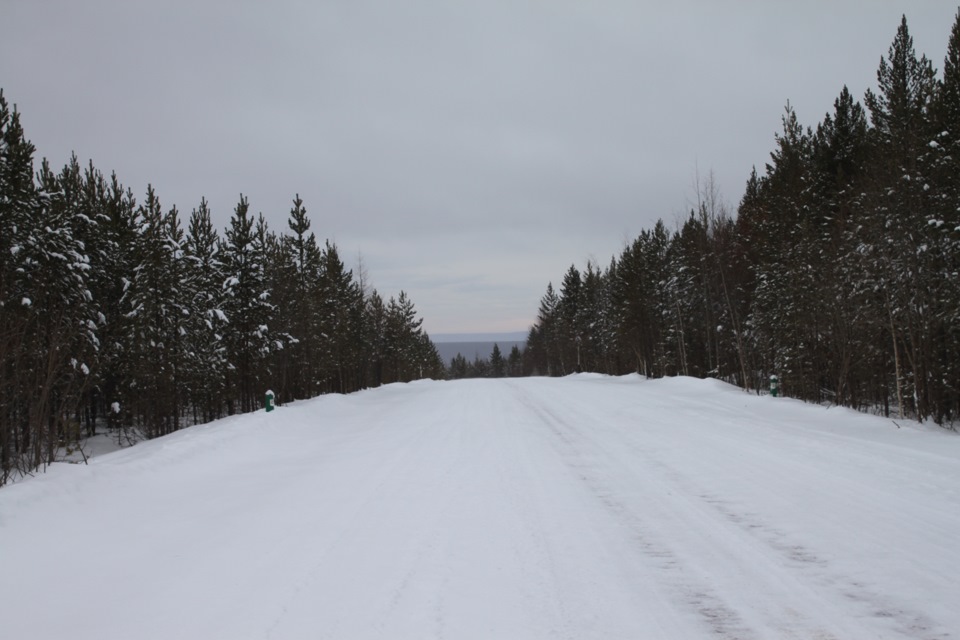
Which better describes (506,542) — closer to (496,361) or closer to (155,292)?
(155,292)

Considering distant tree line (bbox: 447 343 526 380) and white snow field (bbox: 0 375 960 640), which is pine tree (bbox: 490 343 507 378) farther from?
white snow field (bbox: 0 375 960 640)

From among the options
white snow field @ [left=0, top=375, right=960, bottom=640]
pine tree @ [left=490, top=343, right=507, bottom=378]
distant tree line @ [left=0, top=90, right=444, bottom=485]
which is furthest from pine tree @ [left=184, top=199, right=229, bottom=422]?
pine tree @ [left=490, top=343, right=507, bottom=378]

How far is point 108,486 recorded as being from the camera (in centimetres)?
737

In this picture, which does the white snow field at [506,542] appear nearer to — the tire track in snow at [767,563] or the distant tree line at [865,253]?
the tire track in snow at [767,563]

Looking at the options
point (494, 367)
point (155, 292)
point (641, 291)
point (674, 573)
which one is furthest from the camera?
point (494, 367)

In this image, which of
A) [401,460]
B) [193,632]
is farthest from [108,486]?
[193,632]

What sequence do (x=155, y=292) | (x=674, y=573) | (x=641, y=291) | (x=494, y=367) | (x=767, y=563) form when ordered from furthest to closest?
(x=494, y=367), (x=641, y=291), (x=155, y=292), (x=767, y=563), (x=674, y=573)

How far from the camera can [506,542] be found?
4.79m

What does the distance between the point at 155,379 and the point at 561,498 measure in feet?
78.1

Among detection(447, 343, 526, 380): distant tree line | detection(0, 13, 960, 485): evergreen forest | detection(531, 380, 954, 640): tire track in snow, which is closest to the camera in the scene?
detection(531, 380, 954, 640): tire track in snow

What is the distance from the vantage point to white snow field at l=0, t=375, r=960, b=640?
3.44 meters

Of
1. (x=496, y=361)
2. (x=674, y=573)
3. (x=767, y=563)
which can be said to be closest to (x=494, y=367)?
(x=496, y=361)

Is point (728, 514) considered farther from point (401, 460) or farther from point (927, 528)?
point (401, 460)

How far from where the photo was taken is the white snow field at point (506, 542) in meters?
3.44
